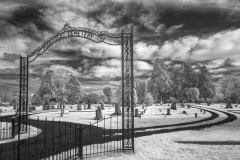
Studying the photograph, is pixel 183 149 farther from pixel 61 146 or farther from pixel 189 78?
pixel 189 78

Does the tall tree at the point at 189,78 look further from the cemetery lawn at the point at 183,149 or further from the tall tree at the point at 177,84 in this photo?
the cemetery lawn at the point at 183,149

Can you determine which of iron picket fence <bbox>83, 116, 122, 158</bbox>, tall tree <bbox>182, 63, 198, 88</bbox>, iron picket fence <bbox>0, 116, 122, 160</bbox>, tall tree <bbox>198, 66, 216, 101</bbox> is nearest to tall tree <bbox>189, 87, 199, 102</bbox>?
tall tree <bbox>182, 63, 198, 88</bbox>

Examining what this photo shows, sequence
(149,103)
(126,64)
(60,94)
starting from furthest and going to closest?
(149,103)
(60,94)
(126,64)

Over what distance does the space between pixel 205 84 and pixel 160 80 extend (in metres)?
18.0

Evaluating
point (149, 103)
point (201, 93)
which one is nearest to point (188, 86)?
point (201, 93)

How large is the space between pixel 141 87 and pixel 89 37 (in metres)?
58.0

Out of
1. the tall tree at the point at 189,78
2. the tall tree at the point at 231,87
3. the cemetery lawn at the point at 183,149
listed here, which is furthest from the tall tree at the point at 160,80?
the cemetery lawn at the point at 183,149

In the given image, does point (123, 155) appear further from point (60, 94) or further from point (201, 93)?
point (201, 93)

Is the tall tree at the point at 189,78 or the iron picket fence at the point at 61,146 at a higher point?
the tall tree at the point at 189,78

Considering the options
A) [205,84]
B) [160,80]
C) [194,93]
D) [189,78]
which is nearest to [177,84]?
[189,78]

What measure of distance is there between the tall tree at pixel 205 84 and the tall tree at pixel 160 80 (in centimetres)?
1279

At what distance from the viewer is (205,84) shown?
7006 cm

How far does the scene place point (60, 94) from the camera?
29.1 m

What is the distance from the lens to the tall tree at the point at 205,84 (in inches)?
2734
